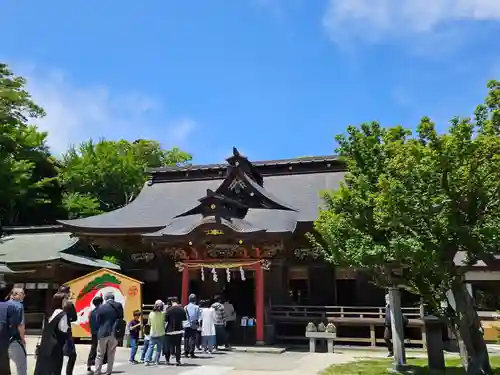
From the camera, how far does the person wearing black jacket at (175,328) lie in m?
12.3

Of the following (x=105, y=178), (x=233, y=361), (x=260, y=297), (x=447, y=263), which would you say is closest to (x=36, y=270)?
(x=260, y=297)

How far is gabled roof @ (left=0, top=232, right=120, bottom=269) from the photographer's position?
2164 cm

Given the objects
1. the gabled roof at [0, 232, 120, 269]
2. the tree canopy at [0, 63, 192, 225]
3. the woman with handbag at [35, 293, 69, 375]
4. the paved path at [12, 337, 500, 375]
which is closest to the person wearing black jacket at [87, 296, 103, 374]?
the paved path at [12, 337, 500, 375]

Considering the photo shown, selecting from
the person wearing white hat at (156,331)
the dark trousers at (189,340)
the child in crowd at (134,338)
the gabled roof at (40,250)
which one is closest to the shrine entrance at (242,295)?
the gabled roof at (40,250)

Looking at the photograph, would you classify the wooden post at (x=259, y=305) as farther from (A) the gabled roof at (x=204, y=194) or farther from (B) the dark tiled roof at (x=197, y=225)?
(A) the gabled roof at (x=204, y=194)

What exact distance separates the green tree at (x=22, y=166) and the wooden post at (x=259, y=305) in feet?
69.8

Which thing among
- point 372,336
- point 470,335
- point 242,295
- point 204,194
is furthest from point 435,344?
point 204,194

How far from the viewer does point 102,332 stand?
1008cm

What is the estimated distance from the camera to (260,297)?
57.9ft

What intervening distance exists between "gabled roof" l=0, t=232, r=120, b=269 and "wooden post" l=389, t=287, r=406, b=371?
44.9 ft

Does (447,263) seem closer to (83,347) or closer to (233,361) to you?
(233,361)

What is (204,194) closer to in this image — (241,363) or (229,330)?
(229,330)

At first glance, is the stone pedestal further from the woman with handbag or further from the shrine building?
the woman with handbag

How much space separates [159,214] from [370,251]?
13198mm
